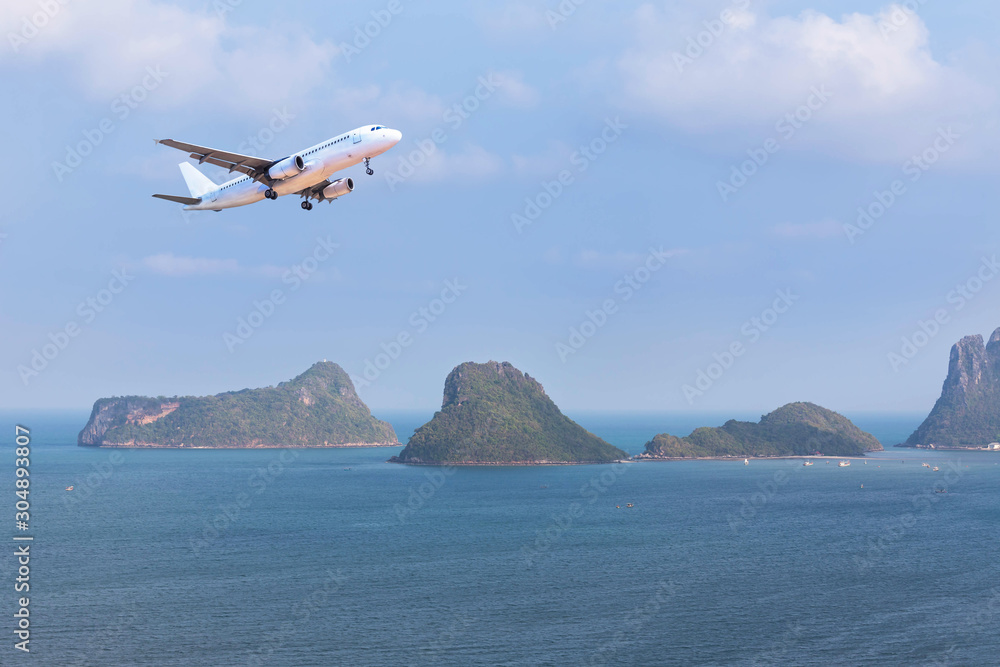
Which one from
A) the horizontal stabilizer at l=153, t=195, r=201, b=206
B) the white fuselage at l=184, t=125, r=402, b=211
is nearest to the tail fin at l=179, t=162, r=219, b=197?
the horizontal stabilizer at l=153, t=195, r=201, b=206

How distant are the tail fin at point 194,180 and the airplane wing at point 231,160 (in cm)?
3052

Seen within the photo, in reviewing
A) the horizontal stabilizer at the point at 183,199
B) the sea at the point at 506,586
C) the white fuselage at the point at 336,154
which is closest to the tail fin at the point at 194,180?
the horizontal stabilizer at the point at 183,199

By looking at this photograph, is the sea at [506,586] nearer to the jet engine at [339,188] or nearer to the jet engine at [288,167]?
the jet engine at [339,188]

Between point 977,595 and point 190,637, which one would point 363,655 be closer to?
point 190,637

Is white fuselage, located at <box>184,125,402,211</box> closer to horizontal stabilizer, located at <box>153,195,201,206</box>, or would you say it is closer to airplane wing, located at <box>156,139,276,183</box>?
airplane wing, located at <box>156,139,276,183</box>

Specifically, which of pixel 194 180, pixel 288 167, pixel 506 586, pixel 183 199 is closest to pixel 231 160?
pixel 288 167

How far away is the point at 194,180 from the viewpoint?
91.2 metres

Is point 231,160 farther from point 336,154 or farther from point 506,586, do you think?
point 506,586

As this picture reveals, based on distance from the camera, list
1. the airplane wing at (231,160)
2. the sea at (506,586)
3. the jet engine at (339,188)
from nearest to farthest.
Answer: the airplane wing at (231,160) → the jet engine at (339,188) → the sea at (506,586)

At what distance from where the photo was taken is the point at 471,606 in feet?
327

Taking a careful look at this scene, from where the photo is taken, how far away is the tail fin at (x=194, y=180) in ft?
298

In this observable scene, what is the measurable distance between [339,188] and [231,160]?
26.3 feet

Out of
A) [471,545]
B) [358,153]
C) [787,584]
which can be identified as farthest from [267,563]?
[358,153]

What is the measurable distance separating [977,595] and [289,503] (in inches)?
5244
